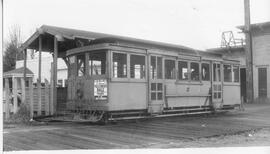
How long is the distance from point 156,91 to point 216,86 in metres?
3.26

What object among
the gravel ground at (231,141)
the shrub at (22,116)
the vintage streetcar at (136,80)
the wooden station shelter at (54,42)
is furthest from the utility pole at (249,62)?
the shrub at (22,116)

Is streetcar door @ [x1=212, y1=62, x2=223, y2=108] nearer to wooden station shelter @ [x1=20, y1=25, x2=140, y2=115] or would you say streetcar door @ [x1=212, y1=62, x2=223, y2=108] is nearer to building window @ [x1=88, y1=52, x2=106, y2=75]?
wooden station shelter @ [x1=20, y1=25, x2=140, y2=115]

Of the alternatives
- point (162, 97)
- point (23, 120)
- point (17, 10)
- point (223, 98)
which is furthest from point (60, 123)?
point (223, 98)

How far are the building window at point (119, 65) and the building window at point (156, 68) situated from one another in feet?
3.56

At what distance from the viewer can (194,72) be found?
514 inches

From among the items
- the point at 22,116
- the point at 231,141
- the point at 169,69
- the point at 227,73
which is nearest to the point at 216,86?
the point at 227,73

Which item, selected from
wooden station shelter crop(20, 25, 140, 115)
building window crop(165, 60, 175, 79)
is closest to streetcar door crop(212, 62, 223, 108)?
building window crop(165, 60, 175, 79)

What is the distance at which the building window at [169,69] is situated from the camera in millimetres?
12008

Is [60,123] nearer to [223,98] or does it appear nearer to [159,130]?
[159,130]

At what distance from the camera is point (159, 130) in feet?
30.4

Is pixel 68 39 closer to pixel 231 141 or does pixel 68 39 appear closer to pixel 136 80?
pixel 136 80

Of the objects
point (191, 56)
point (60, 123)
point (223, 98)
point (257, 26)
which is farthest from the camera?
point (257, 26)

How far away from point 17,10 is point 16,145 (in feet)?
7.90

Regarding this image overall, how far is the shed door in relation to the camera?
20.0 m
